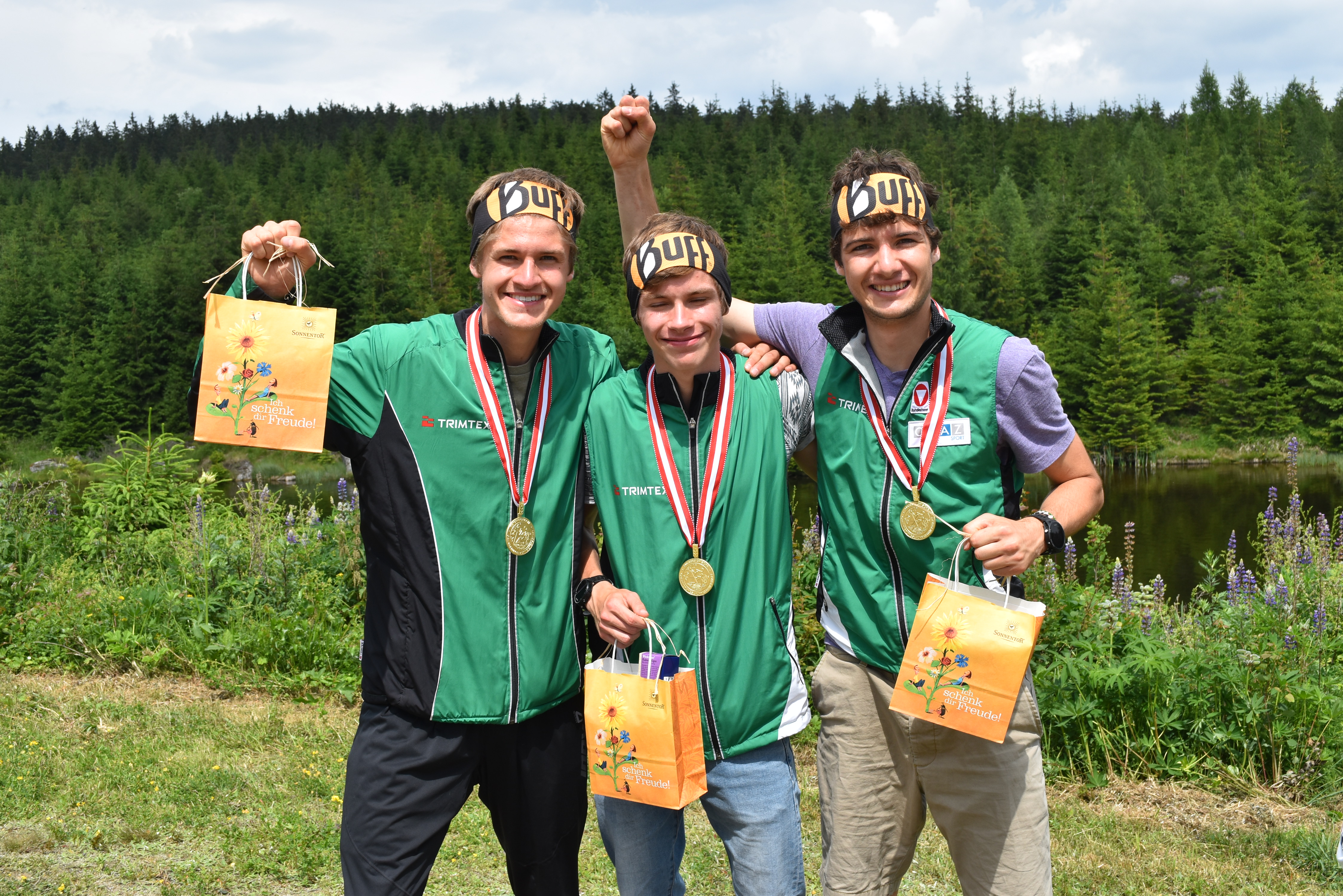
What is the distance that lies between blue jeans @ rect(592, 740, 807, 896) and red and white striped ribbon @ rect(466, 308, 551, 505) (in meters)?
0.95

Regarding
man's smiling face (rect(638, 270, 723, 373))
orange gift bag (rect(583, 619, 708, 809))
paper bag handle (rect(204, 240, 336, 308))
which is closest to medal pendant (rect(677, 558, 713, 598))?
orange gift bag (rect(583, 619, 708, 809))

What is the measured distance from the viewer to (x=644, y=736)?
266 centimetres

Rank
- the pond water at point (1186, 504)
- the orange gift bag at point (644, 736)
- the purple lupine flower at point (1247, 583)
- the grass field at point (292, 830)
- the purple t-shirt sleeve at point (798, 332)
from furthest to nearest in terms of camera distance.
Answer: the pond water at point (1186, 504) < the purple lupine flower at point (1247, 583) < the grass field at point (292, 830) < the purple t-shirt sleeve at point (798, 332) < the orange gift bag at point (644, 736)

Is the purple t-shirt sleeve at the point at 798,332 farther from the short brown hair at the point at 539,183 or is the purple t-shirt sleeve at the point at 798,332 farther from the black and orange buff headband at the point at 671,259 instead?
the short brown hair at the point at 539,183

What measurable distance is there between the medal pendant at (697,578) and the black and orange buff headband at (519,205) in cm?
113

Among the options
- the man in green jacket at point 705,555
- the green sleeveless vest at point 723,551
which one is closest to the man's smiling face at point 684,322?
the man in green jacket at point 705,555

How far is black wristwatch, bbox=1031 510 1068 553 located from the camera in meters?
2.86

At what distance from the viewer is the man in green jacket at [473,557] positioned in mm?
2928

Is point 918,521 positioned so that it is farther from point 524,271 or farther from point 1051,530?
point 524,271

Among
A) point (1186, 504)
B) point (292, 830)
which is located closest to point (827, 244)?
point (1186, 504)

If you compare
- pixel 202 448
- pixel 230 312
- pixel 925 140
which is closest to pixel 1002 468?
pixel 230 312

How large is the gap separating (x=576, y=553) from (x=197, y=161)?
144336mm

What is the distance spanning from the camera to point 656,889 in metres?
2.93

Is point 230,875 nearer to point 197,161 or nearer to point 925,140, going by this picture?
point 925,140
